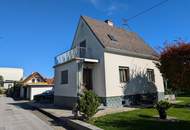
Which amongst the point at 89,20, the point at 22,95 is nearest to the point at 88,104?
the point at 89,20

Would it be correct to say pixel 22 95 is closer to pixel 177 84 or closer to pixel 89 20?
pixel 89 20

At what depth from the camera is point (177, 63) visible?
14.8 m

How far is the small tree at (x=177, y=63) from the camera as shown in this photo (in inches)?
554

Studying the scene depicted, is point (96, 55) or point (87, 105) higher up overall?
point (96, 55)

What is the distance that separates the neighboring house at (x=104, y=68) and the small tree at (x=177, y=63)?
3158 mm

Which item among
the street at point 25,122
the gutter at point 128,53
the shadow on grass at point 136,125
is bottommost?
the street at point 25,122

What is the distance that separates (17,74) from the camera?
262ft

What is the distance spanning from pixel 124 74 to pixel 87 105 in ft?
28.2

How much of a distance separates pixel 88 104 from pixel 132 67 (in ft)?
31.2

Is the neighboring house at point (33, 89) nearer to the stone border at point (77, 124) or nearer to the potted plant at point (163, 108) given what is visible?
the stone border at point (77, 124)

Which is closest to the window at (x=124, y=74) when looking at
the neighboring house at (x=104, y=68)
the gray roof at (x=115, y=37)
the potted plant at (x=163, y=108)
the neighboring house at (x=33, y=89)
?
the neighboring house at (x=104, y=68)

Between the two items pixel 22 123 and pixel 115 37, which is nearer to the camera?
pixel 22 123

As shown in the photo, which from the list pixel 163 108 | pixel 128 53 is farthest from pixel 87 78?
pixel 163 108

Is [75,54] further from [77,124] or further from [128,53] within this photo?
[77,124]
